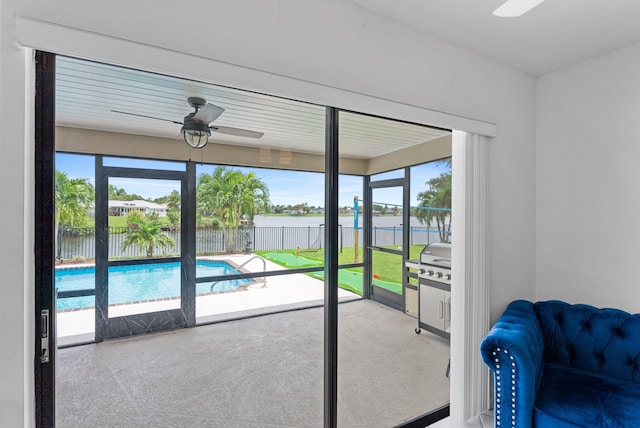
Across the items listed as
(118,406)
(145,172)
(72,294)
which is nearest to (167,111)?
(145,172)

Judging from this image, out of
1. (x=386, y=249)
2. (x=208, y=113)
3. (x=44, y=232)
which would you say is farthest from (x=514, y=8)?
(x=44, y=232)

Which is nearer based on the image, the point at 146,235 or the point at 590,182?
the point at 146,235

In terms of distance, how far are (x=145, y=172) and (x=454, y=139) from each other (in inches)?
78.9

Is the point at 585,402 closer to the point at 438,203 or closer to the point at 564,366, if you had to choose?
the point at 564,366

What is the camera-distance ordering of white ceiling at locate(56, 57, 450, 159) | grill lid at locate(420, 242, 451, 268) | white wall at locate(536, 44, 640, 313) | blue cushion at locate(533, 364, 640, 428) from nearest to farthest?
1. white ceiling at locate(56, 57, 450, 159)
2. blue cushion at locate(533, 364, 640, 428)
3. white wall at locate(536, 44, 640, 313)
4. grill lid at locate(420, 242, 451, 268)

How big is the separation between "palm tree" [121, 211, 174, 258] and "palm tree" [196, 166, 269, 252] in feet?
0.73

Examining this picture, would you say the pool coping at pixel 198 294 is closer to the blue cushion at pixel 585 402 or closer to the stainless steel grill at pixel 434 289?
the stainless steel grill at pixel 434 289

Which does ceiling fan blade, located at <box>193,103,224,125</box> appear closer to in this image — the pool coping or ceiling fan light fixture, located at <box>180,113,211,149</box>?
ceiling fan light fixture, located at <box>180,113,211,149</box>

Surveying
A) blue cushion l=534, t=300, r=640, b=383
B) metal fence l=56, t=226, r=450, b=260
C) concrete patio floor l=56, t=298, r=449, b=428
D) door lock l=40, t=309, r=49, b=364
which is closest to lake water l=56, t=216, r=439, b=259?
metal fence l=56, t=226, r=450, b=260

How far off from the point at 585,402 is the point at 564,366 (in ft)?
1.59

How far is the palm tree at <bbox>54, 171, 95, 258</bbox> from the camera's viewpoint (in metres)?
1.28

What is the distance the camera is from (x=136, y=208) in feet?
4.91

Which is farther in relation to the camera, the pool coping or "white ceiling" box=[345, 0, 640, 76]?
"white ceiling" box=[345, 0, 640, 76]

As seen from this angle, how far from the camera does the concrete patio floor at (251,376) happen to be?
1481 millimetres
